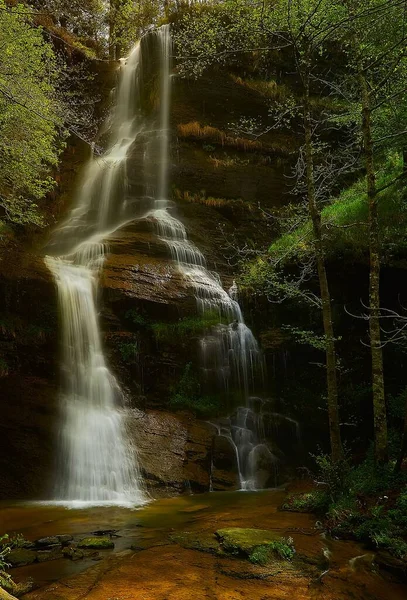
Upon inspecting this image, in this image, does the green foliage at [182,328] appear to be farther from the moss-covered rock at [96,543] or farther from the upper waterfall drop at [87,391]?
the moss-covered rock at [96,543]

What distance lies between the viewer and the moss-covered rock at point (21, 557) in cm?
543

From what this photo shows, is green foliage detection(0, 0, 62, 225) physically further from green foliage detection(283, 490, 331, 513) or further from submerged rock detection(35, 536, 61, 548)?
green foliage detection(283, 490, 331, 513)

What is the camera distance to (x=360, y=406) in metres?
12.1

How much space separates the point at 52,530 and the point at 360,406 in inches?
337

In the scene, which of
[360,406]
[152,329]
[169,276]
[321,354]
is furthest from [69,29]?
[360,406]

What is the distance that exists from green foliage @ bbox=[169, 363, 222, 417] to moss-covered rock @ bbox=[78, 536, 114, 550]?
5.87 m

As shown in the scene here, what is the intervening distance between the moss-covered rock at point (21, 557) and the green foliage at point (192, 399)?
6.46 m

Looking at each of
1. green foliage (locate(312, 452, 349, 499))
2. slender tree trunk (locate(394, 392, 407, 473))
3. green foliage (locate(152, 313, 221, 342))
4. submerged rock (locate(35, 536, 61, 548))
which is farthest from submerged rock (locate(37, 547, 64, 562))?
green foliage (locate(152, 313, 221, 342))

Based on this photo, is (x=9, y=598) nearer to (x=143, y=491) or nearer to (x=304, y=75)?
(x=143, y=491)

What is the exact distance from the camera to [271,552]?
5.66 meters

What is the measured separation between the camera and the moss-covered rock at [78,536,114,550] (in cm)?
602

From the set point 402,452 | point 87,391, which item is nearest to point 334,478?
point 402,452

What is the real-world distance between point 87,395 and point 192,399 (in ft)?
9.43

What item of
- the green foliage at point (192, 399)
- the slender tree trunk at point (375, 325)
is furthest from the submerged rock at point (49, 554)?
the green foliage at point (192, 399)
